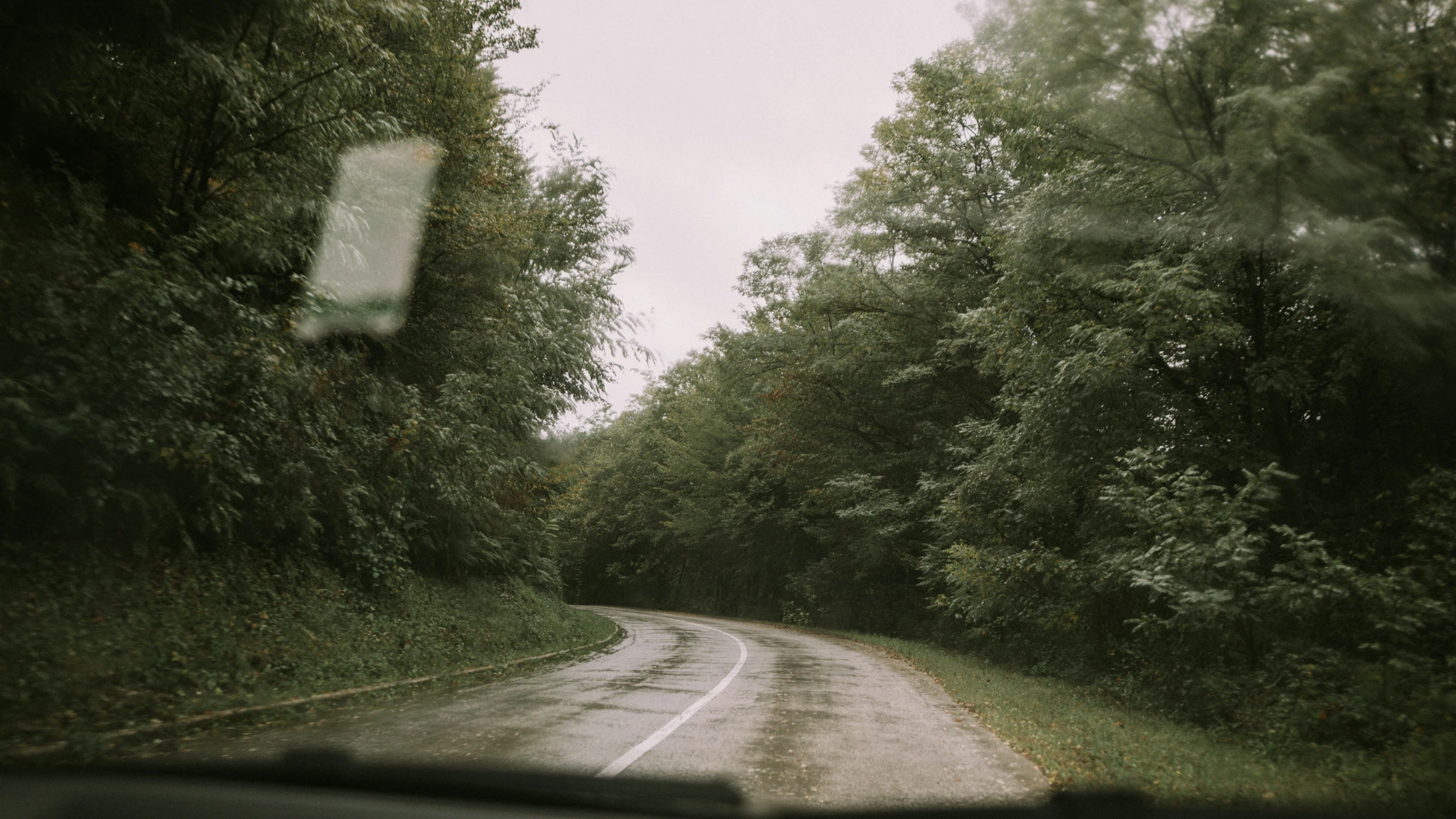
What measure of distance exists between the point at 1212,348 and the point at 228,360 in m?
12.2

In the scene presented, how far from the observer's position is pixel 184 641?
8172 mm

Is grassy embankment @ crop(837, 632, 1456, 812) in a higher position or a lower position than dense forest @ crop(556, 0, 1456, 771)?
lower

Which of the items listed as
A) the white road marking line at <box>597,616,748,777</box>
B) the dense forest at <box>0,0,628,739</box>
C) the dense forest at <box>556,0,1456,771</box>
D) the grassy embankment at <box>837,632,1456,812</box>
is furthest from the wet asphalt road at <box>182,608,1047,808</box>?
the dense forest at <box>556,0,1456,771</box>

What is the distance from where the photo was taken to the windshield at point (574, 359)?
23.7 feet

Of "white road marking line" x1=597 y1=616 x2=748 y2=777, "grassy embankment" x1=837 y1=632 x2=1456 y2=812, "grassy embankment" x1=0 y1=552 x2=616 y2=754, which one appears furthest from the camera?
"grassy embankment" x1=0 y1=552 x2=616 y2=754

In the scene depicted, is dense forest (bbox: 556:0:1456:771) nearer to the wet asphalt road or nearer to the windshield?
the windshield

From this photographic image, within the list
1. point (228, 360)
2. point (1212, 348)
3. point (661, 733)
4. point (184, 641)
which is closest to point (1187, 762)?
point (661, 733)

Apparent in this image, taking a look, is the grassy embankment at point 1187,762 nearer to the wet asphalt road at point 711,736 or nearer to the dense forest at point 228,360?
the wet asphalt road at point 711,736

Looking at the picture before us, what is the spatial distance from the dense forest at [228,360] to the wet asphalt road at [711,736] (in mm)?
1646

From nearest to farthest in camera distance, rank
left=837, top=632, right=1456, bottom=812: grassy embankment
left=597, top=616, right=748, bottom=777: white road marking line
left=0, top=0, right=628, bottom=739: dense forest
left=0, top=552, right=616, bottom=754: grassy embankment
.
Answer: left=597, top=616, right=748, bottom=777: white road marking line → left=837, top=632, right=1456, bottom=812: grassy embankment → left=0, top=552, right=616, bottom=754: grassy embankment → left=0, top=0, right=628, bottom=739: dense forest

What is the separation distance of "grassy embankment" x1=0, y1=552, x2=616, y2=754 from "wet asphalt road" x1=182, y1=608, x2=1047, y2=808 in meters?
0.98

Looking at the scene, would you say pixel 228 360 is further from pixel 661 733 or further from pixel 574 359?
pixel 574 359

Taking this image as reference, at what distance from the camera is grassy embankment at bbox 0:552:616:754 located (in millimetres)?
6363

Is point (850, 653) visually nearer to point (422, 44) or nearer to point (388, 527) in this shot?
point (388, 527)
